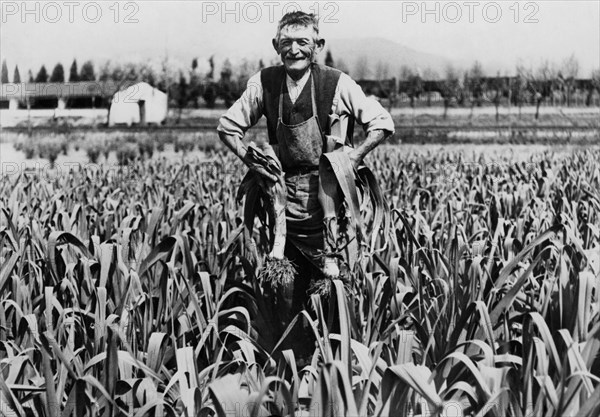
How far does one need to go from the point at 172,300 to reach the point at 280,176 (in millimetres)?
796

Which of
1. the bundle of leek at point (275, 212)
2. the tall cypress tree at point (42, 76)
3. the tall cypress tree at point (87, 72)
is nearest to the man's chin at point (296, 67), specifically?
the bundle of leek at point (275, 212)

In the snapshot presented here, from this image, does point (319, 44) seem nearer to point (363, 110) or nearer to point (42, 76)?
point (363, 110)

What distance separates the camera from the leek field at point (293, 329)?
3.18 m

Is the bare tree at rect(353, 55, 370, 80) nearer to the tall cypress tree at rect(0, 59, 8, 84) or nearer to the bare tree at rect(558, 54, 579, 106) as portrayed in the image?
the bare tree at rect(558, 54, 579, 106)

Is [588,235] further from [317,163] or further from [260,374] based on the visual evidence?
[260,374]

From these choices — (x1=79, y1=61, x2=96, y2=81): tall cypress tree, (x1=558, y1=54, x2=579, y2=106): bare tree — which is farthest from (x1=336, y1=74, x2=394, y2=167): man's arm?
(x1=558, y1=54, x2=579, y2=106): bare tree

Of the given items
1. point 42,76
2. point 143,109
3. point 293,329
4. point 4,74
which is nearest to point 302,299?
point 293,329

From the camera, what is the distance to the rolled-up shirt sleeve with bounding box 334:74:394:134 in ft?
14.0

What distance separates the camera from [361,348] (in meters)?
3.54

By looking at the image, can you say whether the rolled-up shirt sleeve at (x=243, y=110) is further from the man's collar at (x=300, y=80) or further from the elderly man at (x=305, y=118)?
the man's collar at (x=300, y=80)

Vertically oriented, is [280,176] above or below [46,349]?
above

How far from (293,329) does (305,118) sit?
0.90 m

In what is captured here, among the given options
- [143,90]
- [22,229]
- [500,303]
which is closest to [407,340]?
[500,303]

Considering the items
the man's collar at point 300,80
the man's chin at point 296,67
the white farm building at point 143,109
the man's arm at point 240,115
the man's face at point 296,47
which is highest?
the man's face at point 296,47
